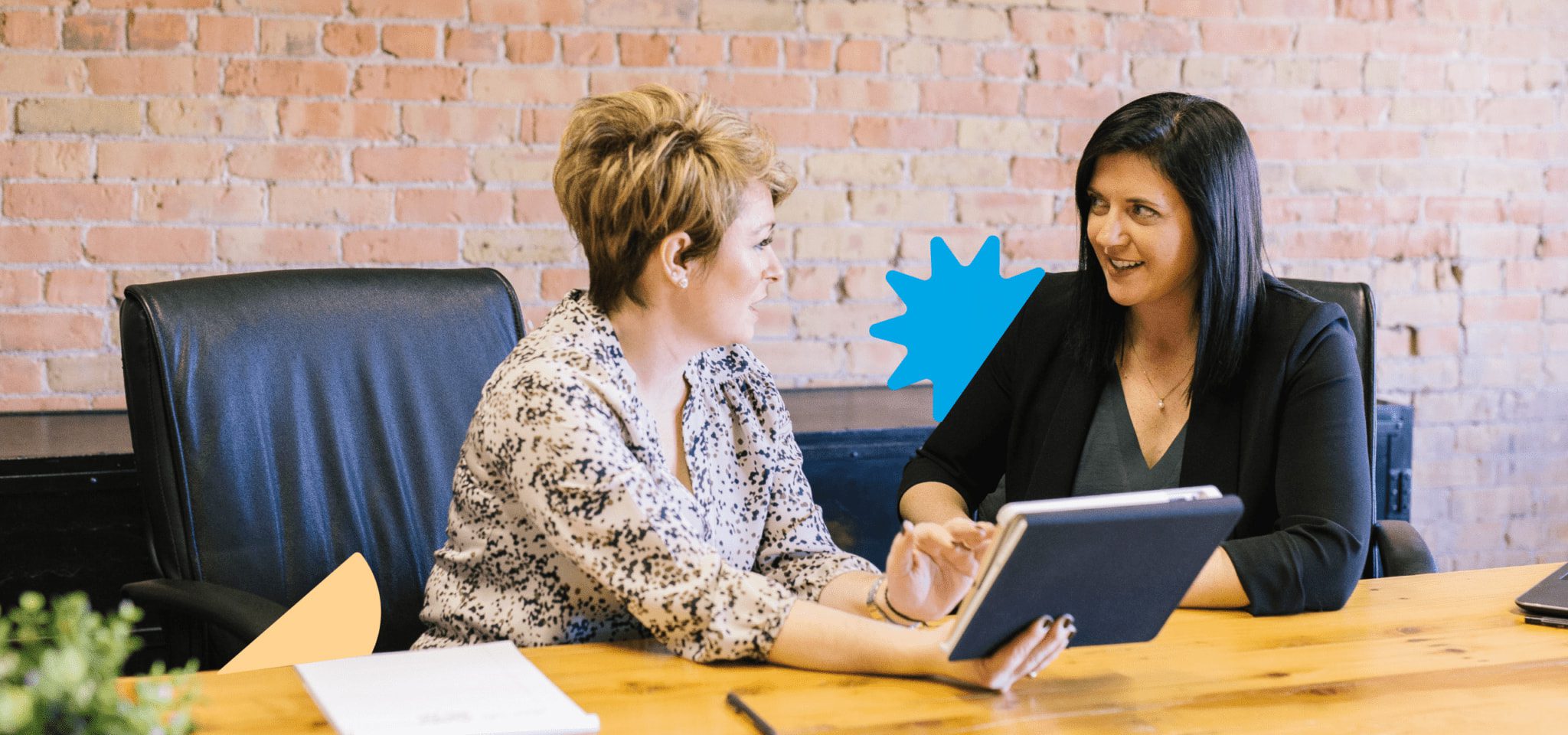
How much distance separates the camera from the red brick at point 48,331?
2232 mm

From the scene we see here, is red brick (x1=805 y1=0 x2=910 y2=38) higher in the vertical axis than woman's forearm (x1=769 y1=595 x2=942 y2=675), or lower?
higher

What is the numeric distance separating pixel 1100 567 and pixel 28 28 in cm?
202

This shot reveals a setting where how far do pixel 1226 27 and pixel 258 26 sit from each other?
1.90 meters

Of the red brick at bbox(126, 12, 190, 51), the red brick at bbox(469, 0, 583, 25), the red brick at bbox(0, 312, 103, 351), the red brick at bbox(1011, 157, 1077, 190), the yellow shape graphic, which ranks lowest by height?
the yellow shape graphic

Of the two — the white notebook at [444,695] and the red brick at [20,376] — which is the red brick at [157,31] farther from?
the white notebook at [444,695]

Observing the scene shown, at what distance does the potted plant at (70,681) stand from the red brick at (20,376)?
6.35 ft

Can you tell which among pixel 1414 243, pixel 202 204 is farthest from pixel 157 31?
pixel 1414 243

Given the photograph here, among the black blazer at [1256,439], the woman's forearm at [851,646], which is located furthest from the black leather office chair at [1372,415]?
the woman's forearm at [851,646]

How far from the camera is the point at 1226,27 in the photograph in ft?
9.05

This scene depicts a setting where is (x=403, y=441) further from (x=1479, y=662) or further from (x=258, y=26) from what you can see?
(x=1479, y=662)

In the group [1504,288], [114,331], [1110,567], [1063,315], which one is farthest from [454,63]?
[1504,288]

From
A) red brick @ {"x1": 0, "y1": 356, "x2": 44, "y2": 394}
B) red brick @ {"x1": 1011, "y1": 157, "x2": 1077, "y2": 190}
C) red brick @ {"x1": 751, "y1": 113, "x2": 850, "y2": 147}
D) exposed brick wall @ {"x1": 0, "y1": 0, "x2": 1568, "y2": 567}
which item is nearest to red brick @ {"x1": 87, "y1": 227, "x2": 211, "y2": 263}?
exposed brick wall @ {"x1": 0, "y1": 0, "x2": 1568, "y2": 567}

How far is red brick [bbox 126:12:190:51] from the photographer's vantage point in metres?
2.23

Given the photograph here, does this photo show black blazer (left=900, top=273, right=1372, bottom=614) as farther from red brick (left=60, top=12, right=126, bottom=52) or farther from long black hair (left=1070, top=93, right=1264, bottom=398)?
red brick (left=60, top=12, right=126, bottom=52)
